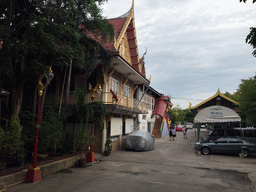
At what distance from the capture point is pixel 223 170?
10.4 metres

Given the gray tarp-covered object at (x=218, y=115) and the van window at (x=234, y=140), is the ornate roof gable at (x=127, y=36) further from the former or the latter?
the van window at (x=234, y=140)

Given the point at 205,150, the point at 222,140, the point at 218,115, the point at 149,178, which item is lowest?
the point at 149,178

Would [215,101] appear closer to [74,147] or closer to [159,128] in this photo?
[159,128]

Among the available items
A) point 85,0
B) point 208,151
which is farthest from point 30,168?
point 208,151

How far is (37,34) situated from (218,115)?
47.6 ft

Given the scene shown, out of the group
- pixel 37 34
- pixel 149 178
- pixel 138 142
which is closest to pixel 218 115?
pixel 138 142

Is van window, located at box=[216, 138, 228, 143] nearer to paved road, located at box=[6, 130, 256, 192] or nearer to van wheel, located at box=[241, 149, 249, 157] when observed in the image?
van wheel, located at box=[241, 149, 249, 157]

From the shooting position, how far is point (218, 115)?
1666 centimetres

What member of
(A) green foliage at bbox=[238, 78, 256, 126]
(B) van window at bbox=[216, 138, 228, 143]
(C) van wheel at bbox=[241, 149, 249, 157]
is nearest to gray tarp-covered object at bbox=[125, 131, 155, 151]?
(B) van window at bbox=[216, 138, 228, 143]

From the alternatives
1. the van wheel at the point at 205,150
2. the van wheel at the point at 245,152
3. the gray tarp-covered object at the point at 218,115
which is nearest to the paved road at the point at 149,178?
the van wheel at the point at 245,152

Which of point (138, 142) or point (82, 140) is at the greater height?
point (82, 140)

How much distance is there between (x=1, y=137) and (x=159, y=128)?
24253 millimetres

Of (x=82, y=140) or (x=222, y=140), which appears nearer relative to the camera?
(x=82, y=140)

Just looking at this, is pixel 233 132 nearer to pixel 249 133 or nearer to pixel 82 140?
pixel 249 133
